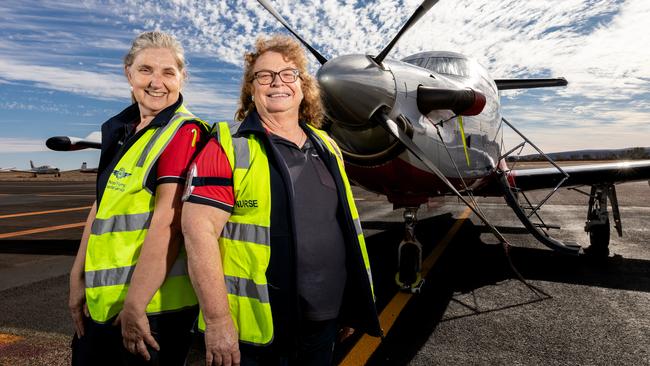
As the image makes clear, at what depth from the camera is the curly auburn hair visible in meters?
1.60

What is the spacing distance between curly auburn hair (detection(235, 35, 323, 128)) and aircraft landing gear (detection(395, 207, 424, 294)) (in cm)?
322

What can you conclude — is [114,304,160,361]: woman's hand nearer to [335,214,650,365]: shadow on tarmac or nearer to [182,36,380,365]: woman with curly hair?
[182,36,380,365]: woman with curly hair

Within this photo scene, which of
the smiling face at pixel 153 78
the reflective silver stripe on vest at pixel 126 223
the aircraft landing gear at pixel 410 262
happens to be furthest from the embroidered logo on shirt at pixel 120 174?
the aircraft landing gear at pixel 410 262

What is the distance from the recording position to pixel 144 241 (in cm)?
135

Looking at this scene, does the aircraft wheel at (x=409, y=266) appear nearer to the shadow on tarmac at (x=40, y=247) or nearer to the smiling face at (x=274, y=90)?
the smiling face at (x=274, y=90)

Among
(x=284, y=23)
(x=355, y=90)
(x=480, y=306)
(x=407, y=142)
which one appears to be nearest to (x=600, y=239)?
(x=480, y=306)

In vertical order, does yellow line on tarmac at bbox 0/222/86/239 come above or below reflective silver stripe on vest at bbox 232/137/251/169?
below

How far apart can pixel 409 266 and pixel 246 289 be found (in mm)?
3699

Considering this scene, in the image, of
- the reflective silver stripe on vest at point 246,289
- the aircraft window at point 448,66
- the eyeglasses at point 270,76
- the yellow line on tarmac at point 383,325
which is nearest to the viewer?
the reflective silver stripe on vest at point 246,289

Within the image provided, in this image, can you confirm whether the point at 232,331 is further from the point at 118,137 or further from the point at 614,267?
the point at 614,267

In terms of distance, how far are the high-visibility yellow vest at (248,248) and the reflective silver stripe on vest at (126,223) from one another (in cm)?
29

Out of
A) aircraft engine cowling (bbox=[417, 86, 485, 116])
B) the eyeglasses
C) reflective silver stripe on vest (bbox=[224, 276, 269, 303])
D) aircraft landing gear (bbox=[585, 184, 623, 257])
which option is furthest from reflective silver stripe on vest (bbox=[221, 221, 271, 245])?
aircraft landing gear (bbox=[585, 184, 623, 257])

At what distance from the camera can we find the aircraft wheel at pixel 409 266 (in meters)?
4.66

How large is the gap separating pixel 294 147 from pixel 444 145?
3273 millimetres
